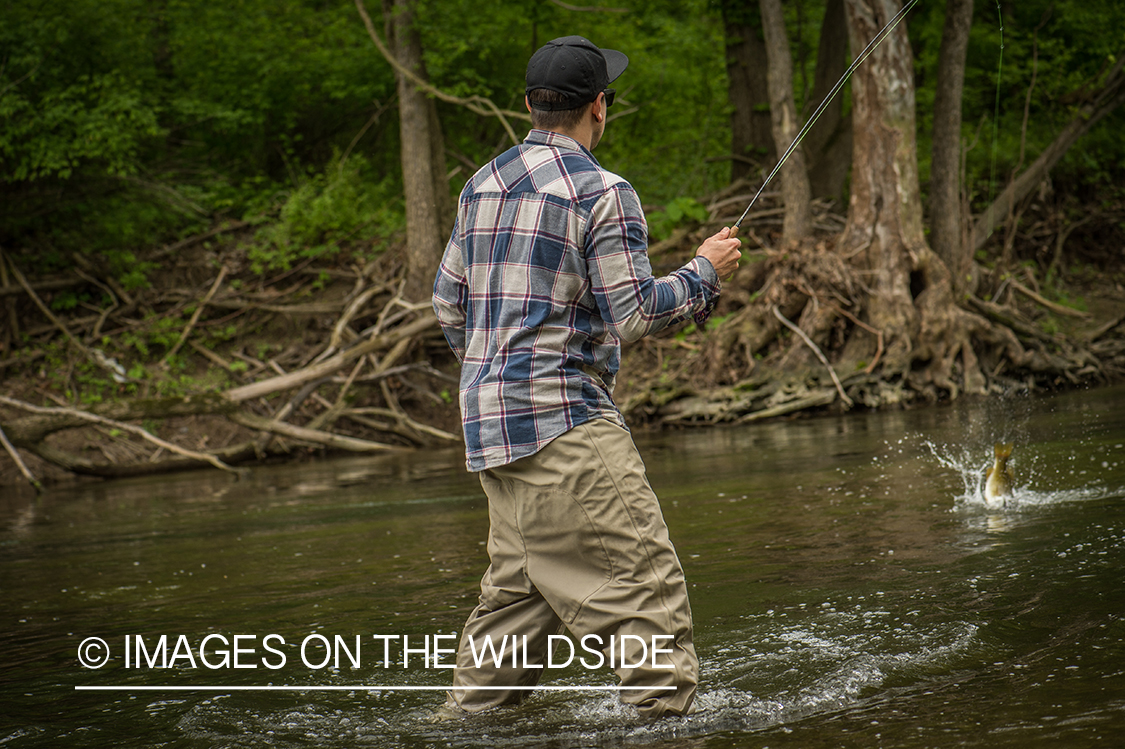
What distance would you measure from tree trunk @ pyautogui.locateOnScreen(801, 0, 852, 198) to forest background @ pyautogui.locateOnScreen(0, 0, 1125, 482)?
0.05 meters

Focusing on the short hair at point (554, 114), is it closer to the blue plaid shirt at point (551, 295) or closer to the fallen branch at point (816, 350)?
the blue plaid shirt at point (551, 295)

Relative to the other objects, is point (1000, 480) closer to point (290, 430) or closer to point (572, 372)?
point (572, 372)

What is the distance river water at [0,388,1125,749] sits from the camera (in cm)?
323

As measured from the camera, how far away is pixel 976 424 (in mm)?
10227

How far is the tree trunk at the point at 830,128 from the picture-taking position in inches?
674

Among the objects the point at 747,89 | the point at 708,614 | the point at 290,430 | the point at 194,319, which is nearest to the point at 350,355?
the point at 290,430

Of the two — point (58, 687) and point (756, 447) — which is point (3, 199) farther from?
point (58, 687)

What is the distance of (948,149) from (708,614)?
40.8ft

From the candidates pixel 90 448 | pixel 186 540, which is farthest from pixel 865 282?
pixel 90 448

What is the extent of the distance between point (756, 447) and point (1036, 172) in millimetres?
9287

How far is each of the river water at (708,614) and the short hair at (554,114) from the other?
171cm

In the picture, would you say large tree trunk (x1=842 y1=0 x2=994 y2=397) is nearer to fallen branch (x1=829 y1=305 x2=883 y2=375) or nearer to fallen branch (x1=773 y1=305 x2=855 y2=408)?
fallen branch (x1=829 y1=305 x2=883 y2=375)

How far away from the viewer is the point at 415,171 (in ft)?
54.1

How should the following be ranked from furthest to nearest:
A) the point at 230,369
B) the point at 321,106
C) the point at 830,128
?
the point at 321,106 → the point at 830,128 → the point at 230,369
